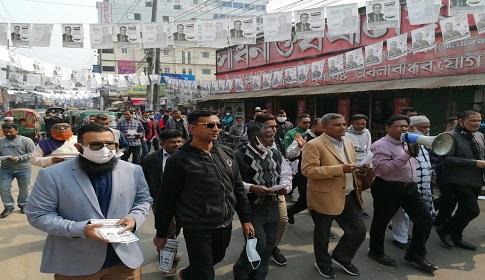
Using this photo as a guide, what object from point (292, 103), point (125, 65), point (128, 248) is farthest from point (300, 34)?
point (125, 65)

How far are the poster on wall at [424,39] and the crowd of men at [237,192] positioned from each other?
3.74 metres

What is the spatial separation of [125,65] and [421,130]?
31044mm

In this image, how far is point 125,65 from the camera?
31328 mm

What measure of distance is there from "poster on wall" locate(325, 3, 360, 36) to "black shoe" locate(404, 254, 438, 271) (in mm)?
5358

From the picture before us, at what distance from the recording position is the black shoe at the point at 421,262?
3492 mm

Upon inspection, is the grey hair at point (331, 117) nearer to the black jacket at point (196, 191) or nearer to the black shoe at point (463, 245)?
the black jacket at point (196, 191)

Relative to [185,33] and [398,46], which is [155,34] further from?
[398,46]

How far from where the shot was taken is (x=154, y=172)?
3713 millimetres

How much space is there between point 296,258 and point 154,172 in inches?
76.3

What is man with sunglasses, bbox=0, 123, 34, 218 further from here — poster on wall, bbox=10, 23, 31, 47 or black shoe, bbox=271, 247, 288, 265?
poster on wall, bbox=10, 23, 31, 47

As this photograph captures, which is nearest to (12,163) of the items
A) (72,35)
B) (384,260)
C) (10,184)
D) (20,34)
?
(10,184)

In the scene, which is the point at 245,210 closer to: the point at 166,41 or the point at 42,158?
the point at 42,158

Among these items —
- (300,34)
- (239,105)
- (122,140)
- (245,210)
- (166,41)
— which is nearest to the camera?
(245,210)

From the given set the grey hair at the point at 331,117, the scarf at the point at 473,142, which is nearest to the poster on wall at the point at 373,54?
the scarf at the point at 473,142
